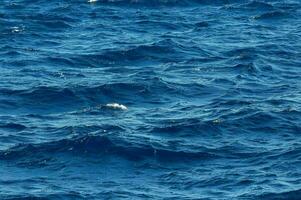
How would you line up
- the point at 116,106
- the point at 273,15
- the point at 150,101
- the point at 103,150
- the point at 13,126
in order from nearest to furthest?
1. the point at 103,150
2. the point at 13,126
3. the point at 116,106
4. the point at 150,101
5. the point at 273,15

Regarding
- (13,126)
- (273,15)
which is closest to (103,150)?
(13,126)

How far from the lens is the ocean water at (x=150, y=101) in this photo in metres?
41.5

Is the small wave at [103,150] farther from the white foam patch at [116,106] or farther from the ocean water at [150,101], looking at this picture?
the white foam patch at [116,106]

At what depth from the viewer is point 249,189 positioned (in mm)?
39906

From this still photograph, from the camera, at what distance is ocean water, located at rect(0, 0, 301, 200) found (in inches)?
1634

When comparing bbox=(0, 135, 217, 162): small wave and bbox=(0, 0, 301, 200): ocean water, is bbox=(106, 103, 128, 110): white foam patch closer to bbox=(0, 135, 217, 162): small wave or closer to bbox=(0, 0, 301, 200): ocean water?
bbox=(0, 0, 301, 200): ocean water

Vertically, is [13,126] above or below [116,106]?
above

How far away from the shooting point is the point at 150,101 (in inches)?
2115

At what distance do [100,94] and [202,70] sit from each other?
354 inches

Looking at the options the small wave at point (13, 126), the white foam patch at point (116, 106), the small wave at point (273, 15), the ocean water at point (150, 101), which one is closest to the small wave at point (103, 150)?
the ocean water at point (150, 101)

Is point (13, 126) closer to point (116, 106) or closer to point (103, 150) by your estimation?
point (103, 150)

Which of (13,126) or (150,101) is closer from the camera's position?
(13,126)

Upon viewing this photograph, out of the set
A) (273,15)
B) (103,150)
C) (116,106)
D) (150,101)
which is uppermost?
(103,150)

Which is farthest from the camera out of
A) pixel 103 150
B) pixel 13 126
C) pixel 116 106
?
pixel 116 106
